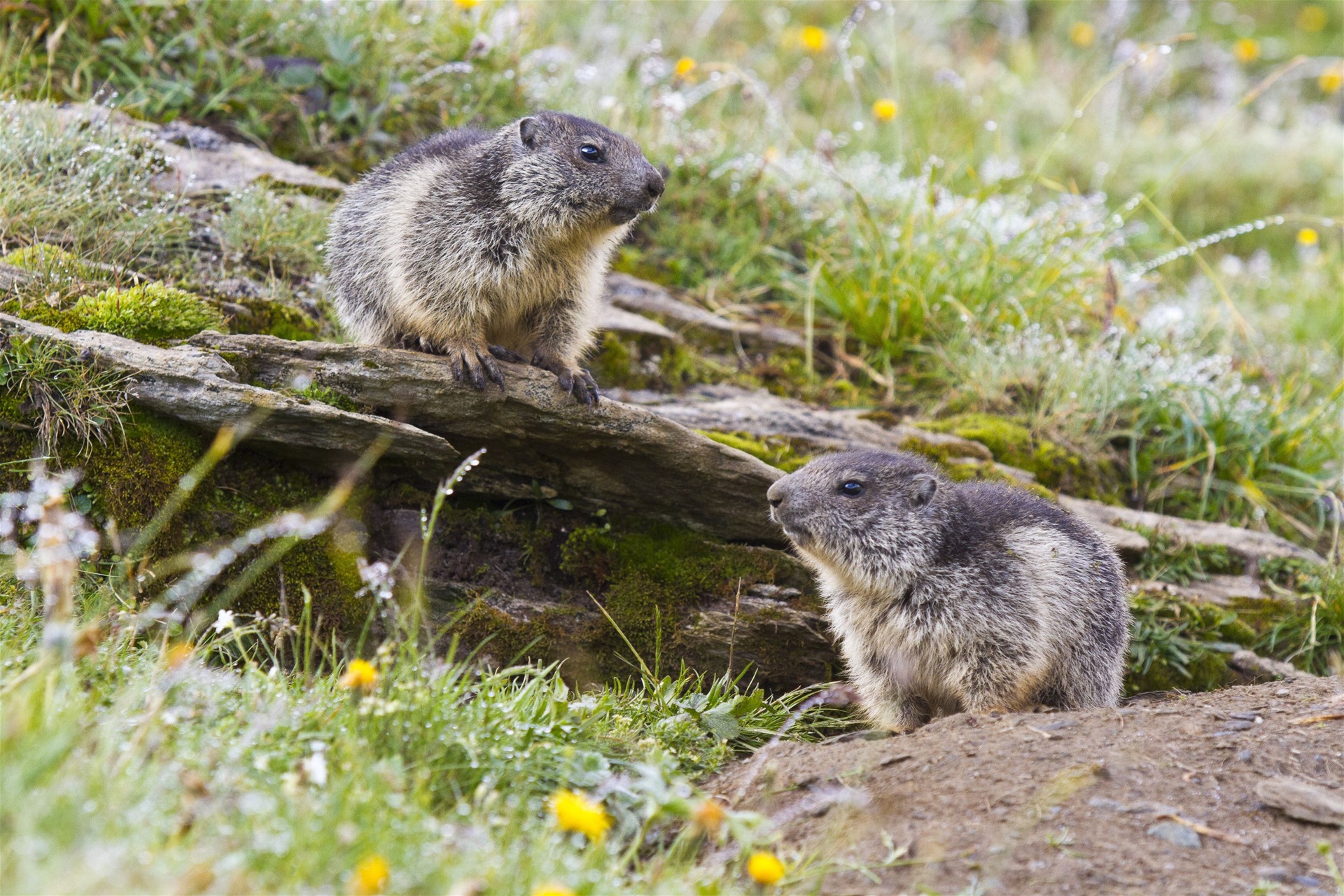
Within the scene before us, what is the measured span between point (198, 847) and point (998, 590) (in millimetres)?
3526

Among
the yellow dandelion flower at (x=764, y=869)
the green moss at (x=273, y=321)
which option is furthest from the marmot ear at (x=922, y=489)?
the green moss at (x=273, y=321)

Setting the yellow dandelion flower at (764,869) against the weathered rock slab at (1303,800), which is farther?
the weathered rock slab at (1303,800)

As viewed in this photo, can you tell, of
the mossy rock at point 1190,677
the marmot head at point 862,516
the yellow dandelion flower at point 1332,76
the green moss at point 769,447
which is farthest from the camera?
the yellow dandelion flower at point 1332,76

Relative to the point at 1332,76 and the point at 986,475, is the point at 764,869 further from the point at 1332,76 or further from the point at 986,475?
the point at 1332,76

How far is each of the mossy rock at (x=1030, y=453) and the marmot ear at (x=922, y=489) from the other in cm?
218

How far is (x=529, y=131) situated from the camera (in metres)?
5.81

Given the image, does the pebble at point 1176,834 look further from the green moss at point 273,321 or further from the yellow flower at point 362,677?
the green moss at point 273,321

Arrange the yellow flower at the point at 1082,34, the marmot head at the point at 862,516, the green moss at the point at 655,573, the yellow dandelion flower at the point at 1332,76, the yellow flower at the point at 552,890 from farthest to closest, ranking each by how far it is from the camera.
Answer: the yellow flower at the point at 1082,34, the yellow dandelion flower at the point at 1332,76, the green moss at the point at 655,573, the marmot head at the point at 862,516, the yellow flower at the point at 552,890

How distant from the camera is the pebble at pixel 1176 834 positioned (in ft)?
12.4

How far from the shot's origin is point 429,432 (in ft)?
17.8

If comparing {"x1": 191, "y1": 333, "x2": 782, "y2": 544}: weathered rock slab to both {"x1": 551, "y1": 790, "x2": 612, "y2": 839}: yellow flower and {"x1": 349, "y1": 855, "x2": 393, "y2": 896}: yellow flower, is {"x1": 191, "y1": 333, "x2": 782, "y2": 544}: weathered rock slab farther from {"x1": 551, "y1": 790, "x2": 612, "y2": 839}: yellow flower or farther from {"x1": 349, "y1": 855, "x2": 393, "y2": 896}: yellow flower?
{"x1": 349, "y1": 855, "x2": 393, "y2": 896}: yellow flower

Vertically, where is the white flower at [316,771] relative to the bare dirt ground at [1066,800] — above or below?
above

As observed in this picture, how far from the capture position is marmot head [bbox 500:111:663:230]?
5.64 meters

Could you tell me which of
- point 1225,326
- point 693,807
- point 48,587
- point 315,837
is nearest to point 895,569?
point 693,807
